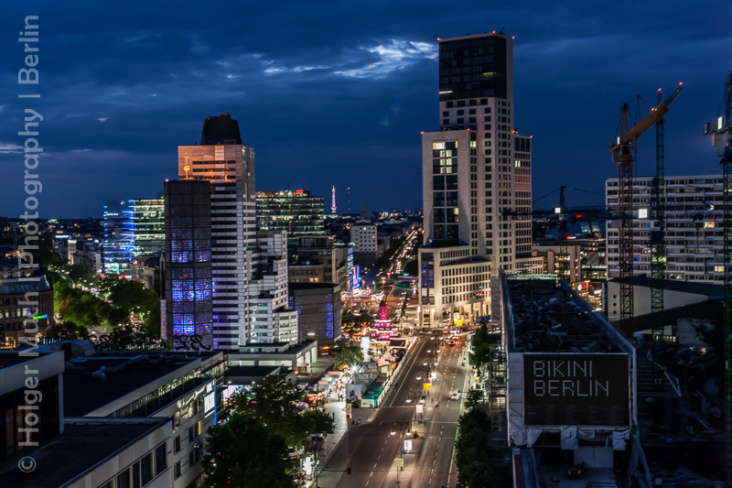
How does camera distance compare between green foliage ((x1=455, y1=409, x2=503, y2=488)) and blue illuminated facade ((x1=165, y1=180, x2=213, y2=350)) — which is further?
blue illuminated facade ((x1=165, y1=180, x2=213, y2=350))

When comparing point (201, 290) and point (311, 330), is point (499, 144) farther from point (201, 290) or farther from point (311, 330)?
point (201, 290)

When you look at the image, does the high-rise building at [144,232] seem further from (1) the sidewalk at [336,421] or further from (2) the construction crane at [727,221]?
(2) the construction crane at [727,221]

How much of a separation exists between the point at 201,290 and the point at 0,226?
5248 cm

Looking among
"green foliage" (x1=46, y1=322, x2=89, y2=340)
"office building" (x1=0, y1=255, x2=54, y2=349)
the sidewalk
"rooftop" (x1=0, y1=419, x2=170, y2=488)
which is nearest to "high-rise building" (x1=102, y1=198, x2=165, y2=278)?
"office building" (x1=0, y1=255, x2=54, y2=349)

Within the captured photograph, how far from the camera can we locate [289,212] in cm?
18750

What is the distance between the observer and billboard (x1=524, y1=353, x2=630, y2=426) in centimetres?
3838

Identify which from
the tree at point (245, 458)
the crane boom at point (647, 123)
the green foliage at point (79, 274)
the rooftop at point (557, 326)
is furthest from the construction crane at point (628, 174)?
the green foliage at point (79, 274)

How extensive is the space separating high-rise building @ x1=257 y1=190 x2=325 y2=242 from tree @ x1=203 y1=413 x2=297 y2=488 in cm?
14710

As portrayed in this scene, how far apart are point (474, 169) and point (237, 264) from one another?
55.1m

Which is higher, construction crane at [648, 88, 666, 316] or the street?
construction crane at [648, 88, 666, 316]

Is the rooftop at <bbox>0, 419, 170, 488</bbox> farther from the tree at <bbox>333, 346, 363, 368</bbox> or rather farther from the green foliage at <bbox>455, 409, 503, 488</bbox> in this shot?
the tree at <bbox>333, 346, 363, 368</bbox>

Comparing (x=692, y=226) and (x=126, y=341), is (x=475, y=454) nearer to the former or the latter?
(x=126, y=341)

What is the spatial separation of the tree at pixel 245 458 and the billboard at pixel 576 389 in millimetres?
12605

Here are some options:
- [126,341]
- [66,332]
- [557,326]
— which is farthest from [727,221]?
[66,332]
